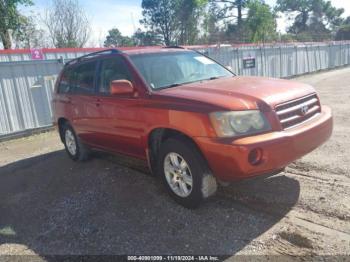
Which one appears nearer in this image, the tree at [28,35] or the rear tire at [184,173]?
the rear tire at [184,173]

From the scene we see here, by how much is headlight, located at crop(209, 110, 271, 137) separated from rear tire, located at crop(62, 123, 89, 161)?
11.1ft

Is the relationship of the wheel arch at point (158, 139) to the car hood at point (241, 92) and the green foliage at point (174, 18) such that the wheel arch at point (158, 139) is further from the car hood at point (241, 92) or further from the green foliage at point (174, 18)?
the green foliage at point (174, 18)

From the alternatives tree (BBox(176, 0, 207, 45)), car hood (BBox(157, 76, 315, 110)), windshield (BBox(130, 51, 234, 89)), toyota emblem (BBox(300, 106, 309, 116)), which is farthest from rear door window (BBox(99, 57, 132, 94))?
tree (BBox(176, 0, 207, 45))

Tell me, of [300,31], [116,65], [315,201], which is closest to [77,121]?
[116,65]

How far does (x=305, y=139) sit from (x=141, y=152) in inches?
78.6

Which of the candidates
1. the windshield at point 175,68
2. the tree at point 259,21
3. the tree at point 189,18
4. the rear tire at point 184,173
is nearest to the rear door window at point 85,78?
the windshield at point 175,68

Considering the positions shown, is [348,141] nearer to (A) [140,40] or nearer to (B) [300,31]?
(A) [140,40]

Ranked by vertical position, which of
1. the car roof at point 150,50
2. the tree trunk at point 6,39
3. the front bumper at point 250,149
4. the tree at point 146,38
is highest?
the tree at point 146,38

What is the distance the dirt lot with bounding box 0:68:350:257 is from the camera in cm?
341

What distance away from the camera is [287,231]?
348cm

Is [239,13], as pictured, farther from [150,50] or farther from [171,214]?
[171,214]

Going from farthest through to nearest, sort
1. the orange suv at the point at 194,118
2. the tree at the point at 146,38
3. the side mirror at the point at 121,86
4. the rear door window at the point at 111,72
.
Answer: the tree at the point at 146,38 < the rear door window at the point at 111,72 < the side mirror at the point at 121,86 < the orange suv at the point at 194,118

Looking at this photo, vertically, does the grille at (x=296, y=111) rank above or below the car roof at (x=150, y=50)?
below

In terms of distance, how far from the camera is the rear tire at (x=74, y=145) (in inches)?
248
